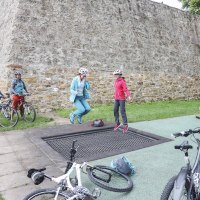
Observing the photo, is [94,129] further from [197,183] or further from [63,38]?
[63,38]

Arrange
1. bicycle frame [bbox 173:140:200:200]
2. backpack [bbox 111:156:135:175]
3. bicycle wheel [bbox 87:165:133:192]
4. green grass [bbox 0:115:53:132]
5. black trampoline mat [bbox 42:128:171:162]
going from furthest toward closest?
green grass [bbox 0:115:53:132], black trampoline mat [bbox 42:128:171:162], backpack [bbox 111:156:135:175], bicycle wheel [bbox 87:165:133:192], bicycle frame [bbox 173:140:200:200]

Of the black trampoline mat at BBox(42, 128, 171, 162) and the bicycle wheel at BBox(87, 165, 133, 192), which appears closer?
the bicycle wheel at BBox(87, 165, 133, 192)

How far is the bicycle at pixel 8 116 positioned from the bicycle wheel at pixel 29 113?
25.4 inches

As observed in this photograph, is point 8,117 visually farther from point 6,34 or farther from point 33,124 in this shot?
point 6,34

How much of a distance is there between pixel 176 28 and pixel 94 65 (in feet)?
23.2

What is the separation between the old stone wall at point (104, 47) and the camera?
421 inches

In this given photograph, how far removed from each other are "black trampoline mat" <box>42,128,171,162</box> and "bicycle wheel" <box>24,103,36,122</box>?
2.71 m

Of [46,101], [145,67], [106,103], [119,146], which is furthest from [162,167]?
[145,67]

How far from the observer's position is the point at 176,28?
16250 millimetres

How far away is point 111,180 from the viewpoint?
3.79 metres

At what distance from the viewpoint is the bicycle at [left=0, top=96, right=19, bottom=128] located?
8027 mm

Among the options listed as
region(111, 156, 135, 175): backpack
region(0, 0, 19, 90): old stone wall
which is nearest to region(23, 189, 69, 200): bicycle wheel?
region(111, 156, 135, 175): backpack

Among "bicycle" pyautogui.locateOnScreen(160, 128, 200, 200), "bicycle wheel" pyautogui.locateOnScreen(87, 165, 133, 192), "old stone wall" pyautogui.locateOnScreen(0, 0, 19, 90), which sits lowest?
"bicycle wheel" pyautogui.locateOnScreen(87, 165, 133, 192)

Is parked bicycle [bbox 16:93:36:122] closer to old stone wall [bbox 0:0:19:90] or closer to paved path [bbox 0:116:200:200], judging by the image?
old stone wall [bbox 0:0:19:90]
